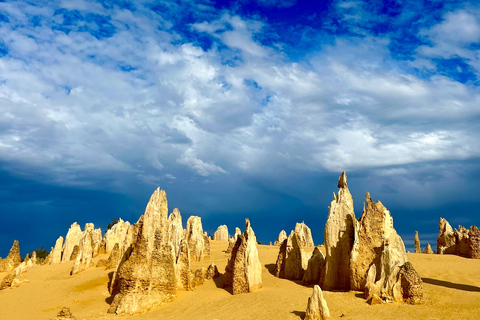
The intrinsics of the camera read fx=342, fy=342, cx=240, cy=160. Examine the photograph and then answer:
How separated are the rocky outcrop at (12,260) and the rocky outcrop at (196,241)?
70.8 ft

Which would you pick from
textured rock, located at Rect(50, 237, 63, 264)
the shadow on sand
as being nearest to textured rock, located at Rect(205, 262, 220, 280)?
the shadow on sand

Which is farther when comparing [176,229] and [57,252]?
[57,252]

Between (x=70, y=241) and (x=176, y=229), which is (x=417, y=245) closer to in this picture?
(x=176, y=229)

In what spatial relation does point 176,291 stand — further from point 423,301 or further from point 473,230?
point 473,230

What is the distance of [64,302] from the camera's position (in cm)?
1798

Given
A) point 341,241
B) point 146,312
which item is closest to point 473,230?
point 341,241

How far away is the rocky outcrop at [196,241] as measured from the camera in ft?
87.3

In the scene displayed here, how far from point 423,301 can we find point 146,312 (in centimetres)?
1162

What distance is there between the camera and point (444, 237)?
3300cm

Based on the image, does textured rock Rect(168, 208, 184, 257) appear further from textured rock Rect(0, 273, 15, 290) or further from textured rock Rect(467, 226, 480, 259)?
textured rock Rect(467, 226, 480, 259)

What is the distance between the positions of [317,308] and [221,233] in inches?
1661

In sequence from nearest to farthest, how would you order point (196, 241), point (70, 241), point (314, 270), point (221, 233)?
point (314, 270) < point (196, 241) < point (70, 241) < point (221, 233)

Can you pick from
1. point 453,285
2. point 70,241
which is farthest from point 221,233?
point 453,285

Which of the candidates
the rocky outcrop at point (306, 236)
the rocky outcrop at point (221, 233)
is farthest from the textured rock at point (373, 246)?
the rocky outcrop at point (221, 233)
